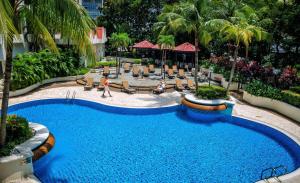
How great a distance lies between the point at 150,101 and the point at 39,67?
8.79m

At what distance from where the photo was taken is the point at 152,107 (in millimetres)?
17078

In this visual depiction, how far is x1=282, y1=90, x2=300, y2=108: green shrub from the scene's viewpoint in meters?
15.5

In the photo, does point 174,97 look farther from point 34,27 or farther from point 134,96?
point 34,27

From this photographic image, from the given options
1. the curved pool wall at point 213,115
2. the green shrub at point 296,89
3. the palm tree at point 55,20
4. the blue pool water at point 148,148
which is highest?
the palm tree at point 55,20

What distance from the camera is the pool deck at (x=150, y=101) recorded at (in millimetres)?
15141

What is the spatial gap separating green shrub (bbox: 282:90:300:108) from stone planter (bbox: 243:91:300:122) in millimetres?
224

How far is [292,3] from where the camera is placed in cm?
2361

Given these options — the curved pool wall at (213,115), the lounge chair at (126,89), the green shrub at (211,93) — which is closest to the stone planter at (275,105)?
the green shrub at (211,93)

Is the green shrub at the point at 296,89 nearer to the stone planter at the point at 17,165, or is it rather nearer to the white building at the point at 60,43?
the white building at the point at 60,43

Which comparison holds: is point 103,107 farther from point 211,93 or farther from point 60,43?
point 60,43

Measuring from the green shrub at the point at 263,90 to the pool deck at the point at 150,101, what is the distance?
37.0 inches

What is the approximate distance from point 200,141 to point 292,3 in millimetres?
17066

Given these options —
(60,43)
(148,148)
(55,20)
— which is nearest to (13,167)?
(55,20)

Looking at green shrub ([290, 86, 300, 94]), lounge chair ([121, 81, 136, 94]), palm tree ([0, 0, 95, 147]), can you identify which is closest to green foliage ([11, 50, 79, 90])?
lounge chair ([121, 81, 136, 94])
